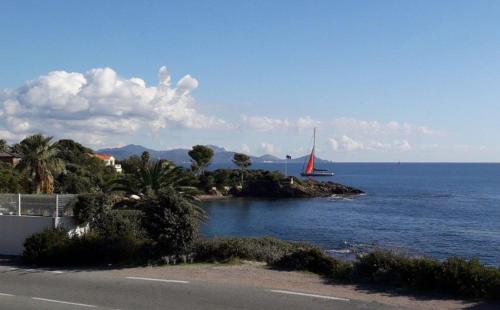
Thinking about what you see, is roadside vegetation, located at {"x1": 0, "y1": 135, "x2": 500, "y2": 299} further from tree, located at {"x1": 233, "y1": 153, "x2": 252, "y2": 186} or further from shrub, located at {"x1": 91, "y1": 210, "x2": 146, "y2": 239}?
tree, located at {"x1": 233, "y1": 153, "x2": 252, "y2": 186}

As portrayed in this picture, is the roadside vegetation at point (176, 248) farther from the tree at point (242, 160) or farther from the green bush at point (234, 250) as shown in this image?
the tree at point (242, 160)

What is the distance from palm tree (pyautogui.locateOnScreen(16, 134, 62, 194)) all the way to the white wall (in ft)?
48.4

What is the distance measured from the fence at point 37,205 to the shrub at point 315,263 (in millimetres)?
8396

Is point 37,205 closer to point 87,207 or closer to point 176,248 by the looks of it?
point 87,207

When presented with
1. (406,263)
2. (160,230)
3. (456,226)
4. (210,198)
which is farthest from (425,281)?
(210,198)

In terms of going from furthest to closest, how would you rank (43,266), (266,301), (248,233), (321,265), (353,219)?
(353,219) → (248,233) → (43,266) → (321,265) → (266,301)

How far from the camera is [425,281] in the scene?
13.2 metres

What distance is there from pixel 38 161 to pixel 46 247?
59.1 ft

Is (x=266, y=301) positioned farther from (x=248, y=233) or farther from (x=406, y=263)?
(x=248, y=233)

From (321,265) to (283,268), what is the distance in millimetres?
1233

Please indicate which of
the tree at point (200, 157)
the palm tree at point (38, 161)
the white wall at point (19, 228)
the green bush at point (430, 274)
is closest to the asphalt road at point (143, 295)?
the green bush at point (430, 274)

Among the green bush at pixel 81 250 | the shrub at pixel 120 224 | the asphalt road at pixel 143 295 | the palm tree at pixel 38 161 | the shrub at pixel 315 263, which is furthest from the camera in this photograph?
the palm tree at pixel 38 161

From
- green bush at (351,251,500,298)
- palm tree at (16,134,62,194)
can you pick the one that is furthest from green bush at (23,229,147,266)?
palm tree at (16,134,62,194)

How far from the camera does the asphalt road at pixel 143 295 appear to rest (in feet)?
38.8
